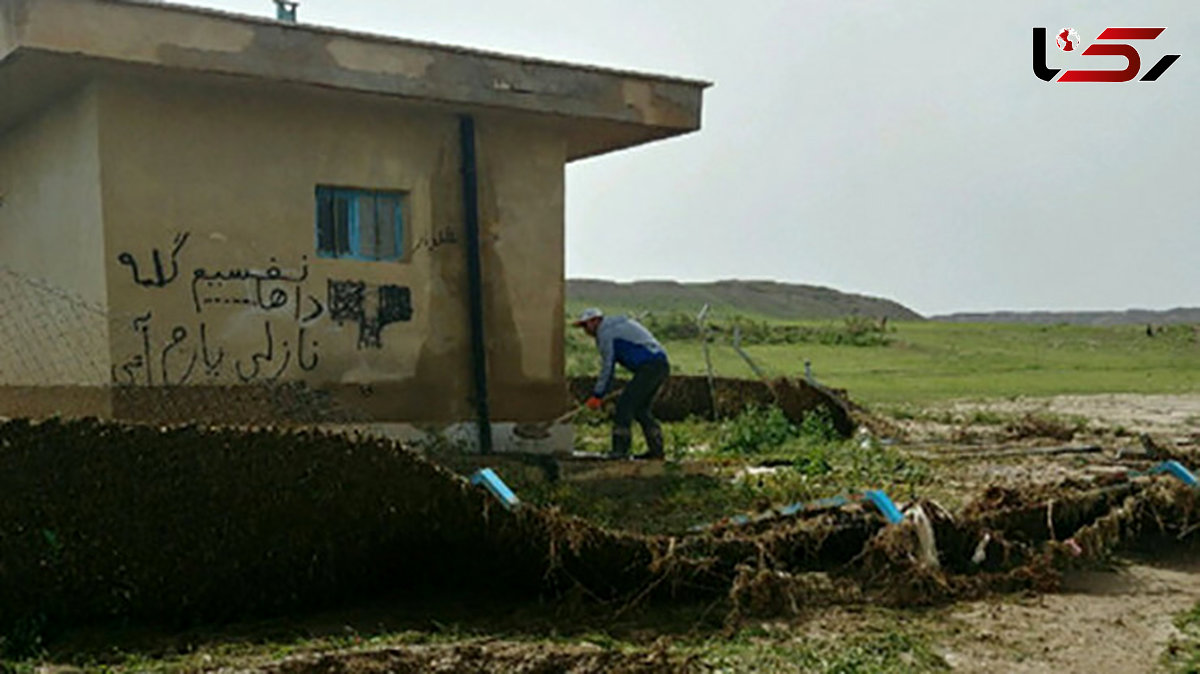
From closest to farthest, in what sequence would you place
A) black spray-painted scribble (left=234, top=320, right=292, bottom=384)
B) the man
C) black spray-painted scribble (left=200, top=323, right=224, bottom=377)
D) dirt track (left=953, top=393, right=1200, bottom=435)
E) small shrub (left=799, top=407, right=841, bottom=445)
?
black spray-painted scribble (left=200, top=323, right=224, bottom=377) → black spray-painted scribble (left=234, top=320, right=292, bottom=384) → the man → small shrub (left=799, top=407, right=841, bottom=445) → dirt track (left=953, top=393, right=1200, bottom=435)

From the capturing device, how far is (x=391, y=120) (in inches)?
440

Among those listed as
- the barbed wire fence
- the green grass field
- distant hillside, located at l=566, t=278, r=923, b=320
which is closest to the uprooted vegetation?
the barbed wire fence

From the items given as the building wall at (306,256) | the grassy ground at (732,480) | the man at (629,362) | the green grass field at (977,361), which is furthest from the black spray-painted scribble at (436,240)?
the green grass field at (977,361)

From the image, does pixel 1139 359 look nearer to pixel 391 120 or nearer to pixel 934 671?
pixel 391 120

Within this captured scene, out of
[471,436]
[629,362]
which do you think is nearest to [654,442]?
[629,362]

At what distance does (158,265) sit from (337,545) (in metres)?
4.73

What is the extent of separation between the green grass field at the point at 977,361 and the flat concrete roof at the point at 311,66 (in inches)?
461

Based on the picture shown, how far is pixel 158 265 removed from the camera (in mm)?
9922

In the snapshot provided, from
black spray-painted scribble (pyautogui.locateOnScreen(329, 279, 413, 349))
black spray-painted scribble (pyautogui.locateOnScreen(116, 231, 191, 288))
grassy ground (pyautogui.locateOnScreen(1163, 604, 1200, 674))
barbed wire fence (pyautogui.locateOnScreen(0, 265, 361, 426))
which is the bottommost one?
grassy ground (pyautogui.locateOnScreen(1163, 604, 1200, 674))

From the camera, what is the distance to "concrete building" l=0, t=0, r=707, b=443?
9.70 meters

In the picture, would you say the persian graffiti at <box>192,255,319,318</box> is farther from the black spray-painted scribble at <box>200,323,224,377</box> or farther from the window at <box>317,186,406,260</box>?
the window at <box>317,186,406,260</box>

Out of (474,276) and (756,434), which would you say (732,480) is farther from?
(756,434)

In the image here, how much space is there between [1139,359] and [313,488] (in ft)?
126

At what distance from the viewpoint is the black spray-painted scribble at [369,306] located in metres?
10.9
